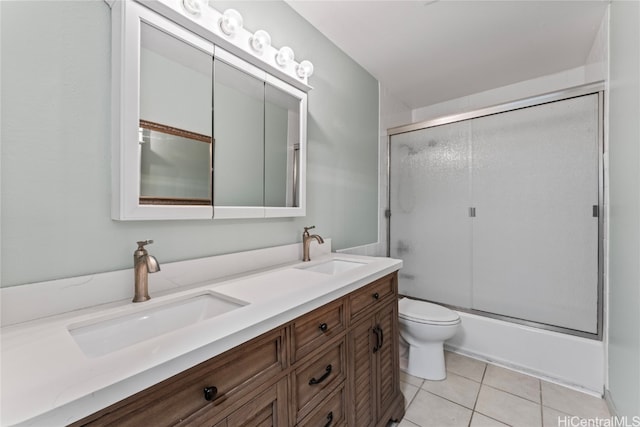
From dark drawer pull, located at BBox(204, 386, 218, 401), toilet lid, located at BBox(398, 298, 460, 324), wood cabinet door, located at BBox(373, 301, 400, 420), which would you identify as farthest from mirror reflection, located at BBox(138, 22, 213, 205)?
toilet lid, located at BBox(398, 298, 460, 324)

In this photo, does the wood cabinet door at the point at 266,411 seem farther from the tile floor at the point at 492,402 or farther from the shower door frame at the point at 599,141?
the shower door frame at the point at 599,141

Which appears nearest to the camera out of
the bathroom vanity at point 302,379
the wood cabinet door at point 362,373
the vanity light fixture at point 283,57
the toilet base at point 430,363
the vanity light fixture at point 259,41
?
the bathroom vanity at point 302,379

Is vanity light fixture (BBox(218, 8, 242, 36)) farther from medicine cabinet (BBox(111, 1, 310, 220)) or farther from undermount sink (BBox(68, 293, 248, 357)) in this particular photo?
undermount sink (BBox(68, 293, 248, 357))

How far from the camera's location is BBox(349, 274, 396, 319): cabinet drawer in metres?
1.18

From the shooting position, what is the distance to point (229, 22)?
1165 mm

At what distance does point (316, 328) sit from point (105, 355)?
23.5 inches

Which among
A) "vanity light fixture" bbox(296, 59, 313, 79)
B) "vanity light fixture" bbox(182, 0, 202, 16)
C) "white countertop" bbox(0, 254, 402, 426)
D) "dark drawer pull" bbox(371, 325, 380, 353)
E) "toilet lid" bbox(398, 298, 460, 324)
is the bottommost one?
"toilet lid" bbox(398, 298, 460, 324)

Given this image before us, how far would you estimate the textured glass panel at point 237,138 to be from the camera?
1215 mm

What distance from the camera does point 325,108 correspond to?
1871mm

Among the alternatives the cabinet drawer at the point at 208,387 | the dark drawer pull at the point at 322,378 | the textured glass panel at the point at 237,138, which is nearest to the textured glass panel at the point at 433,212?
the textured glass panel at the point at 237,138

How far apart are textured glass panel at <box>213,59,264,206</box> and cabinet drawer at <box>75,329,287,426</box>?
67 centimetres

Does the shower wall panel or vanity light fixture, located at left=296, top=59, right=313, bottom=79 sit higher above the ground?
vanity light fixture, located at left=296, top=59, right=313, bottom=79

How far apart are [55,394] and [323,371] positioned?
765mm

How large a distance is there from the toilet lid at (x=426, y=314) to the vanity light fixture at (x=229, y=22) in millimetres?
1921
